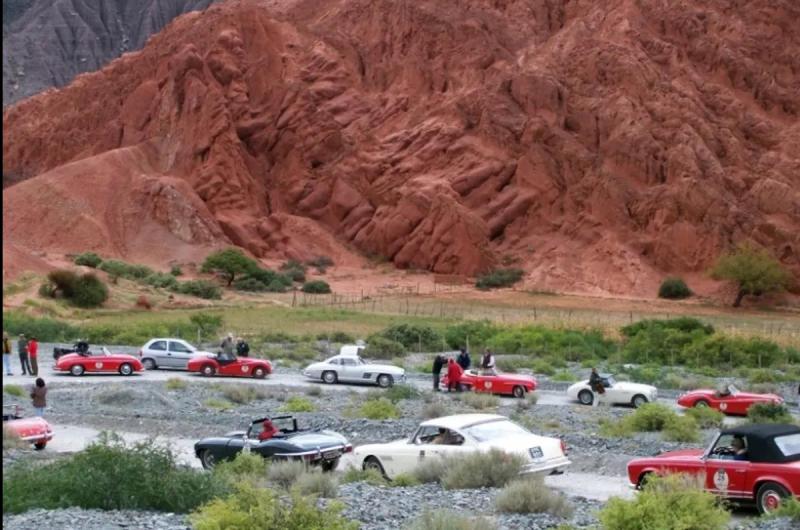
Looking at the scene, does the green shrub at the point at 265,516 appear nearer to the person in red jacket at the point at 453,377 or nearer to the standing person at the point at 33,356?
the person in red jacket at the point at 453,377

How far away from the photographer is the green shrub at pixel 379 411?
2502 cm

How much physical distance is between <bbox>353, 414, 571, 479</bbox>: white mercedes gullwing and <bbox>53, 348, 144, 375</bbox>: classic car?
64.1 feet

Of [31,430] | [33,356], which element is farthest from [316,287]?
[31,430]

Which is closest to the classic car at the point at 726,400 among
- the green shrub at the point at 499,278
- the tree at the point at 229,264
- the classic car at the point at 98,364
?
the classic car at the point at 98,364

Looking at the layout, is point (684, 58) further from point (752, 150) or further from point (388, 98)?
point (388, 98)

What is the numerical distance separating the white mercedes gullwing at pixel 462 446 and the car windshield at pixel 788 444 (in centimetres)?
362

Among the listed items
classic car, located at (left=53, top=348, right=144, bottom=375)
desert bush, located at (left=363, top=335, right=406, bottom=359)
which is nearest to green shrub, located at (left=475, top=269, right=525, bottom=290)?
desert bush, located at (left=363, top=335, right=406, bottom=359)

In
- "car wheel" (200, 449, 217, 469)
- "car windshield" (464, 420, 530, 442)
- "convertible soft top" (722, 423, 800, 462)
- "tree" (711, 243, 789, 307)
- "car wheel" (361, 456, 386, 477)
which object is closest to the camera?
"convertible soft top" (722, 423, 800, 462)

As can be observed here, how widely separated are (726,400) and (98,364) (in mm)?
20312

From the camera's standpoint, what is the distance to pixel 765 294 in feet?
243

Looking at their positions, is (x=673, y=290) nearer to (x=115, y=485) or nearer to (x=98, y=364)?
(x=98, y=364)

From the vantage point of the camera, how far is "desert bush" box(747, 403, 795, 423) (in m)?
23.5

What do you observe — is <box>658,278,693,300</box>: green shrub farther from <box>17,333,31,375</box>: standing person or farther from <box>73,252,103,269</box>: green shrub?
<box>17,333,31,375</box>: standing person

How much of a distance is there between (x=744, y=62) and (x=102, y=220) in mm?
59053
